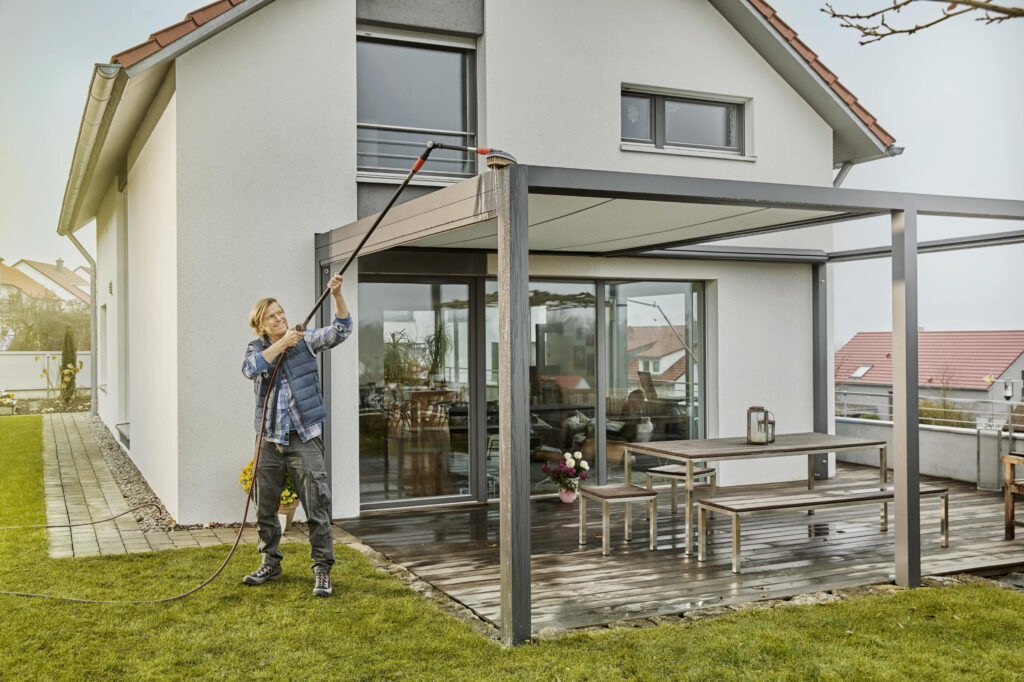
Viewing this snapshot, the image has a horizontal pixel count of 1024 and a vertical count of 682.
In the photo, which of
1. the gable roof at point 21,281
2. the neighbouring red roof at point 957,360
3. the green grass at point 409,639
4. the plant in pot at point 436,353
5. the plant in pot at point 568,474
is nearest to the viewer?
the green grass at point 409,639

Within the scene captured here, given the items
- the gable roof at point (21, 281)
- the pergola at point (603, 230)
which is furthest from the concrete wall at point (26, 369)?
the pergola at point (603, 230)

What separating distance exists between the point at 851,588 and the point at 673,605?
130 centimetres

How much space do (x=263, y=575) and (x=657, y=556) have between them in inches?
112

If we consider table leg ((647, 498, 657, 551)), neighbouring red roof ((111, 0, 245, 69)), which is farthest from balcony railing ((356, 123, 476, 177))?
table leg ((647, 498, 657, 551))

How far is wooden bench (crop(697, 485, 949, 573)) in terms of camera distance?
6160 mm

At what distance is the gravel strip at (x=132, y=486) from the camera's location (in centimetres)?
775

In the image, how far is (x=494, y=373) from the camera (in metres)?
8.85

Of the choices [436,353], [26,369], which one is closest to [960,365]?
[436,353]

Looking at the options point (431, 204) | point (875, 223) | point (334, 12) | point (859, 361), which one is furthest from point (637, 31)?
point (875, 223)

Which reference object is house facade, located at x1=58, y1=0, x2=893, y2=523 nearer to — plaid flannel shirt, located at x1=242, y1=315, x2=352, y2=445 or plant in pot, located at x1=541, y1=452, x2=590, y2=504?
plant in pot, located at x1=541, y1=452, x2=590, y2=504

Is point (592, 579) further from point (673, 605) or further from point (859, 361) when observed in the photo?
point (859, 361)

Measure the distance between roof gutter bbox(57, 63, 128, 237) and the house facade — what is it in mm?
50

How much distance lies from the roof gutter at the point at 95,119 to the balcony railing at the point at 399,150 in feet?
6.84

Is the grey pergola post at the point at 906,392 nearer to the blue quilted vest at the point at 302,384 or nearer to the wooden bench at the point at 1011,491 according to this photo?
the wooden bench at the point at 1011,491
